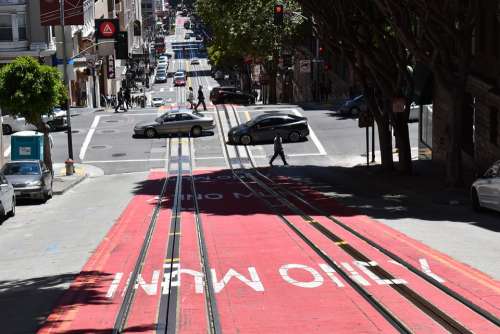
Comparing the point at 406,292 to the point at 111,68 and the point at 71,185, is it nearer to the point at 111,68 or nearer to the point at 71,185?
the point at 71,185

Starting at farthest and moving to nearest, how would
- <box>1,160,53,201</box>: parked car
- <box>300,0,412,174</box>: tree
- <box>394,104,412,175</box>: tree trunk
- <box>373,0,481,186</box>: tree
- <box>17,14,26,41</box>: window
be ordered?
<box>17,14,26,41</box>: window → <box>394,104,412,175</box>: tree trunk → <box>300,0,412,174</box>: tree → <box>1,160,53,201</box>: parked car → <box>373,0,481,186</box>: tree

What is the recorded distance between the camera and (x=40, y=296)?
12234mm

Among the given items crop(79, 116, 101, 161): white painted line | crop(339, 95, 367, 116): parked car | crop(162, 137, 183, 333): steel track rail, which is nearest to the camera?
crop(162, 137, 183, 333): steel track rail

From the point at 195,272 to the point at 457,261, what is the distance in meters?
4.46

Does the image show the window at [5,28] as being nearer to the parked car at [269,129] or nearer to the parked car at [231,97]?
the parked car at [231,97]

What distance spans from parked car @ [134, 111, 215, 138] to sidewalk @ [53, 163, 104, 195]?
318 inches

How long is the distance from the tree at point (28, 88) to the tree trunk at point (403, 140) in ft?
45.9

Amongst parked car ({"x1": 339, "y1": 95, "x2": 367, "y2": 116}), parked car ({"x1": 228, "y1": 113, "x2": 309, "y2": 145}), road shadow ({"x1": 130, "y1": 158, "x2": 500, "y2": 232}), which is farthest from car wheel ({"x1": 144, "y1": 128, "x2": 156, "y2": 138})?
parked car ({"x1": 339, "y1": 95, "x2": 367, "y2": 116})

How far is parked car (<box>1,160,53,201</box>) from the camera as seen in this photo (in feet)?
92.5

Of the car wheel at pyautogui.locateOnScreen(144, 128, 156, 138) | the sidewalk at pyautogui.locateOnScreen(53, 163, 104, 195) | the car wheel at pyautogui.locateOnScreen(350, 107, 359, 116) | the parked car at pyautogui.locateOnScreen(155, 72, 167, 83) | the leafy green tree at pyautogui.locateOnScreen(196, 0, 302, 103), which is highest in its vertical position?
the leafy green tree at pyautogui.locateOnScreen(196, 0, 302, 103)

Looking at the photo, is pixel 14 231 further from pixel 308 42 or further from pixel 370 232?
pixel 308 42

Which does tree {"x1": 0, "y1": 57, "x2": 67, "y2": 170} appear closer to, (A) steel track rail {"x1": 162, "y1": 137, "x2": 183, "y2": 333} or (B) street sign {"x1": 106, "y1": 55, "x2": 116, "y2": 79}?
(A) steel track rail {"x1": 162, "y1": 137, "x2": 183, "y2": 333}

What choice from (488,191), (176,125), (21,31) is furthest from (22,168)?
(21,31)

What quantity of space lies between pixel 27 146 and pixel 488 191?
2231 centimetres
